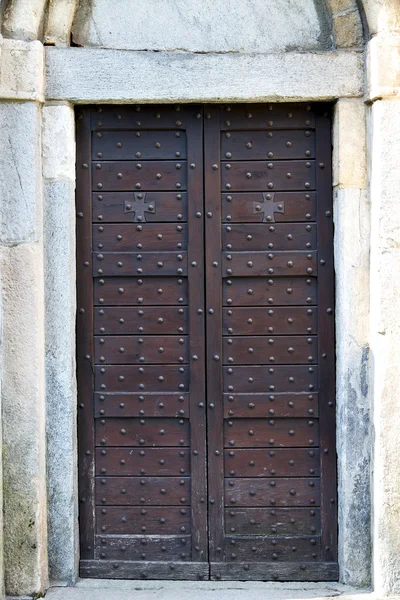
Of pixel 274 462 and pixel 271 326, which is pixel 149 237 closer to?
pixel 271 326

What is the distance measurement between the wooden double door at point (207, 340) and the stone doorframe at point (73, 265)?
0.12m

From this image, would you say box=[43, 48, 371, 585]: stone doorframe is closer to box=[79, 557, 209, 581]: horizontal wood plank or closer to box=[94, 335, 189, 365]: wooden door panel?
box=[94, 335, 189, 365]: wooden door panel

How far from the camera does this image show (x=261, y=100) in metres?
3.97

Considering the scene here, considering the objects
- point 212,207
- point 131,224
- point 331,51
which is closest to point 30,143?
point 131,224

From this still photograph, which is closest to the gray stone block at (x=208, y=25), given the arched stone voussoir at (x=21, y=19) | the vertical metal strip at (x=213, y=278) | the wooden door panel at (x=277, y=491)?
the arched stone voussoir at (x=21, y=19)

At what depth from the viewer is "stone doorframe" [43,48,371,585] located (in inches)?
155

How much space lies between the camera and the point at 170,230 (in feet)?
13.4

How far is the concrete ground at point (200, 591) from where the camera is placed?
12.6 feet

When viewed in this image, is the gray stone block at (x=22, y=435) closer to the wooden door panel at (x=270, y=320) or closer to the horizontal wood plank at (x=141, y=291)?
the horizontal wood plank at (x=141, y=291)

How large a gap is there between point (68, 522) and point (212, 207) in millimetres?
1602

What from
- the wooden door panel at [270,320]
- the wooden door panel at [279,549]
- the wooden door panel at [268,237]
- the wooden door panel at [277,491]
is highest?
the wooden door panel at [268,237]

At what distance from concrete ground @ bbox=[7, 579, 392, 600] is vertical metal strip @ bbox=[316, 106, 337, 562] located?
22 cm

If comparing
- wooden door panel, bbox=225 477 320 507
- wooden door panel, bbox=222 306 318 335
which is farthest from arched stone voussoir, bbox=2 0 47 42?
wooden door panel, bbox=225 477 320 507

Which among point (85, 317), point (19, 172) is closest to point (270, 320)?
point (85, 317)
